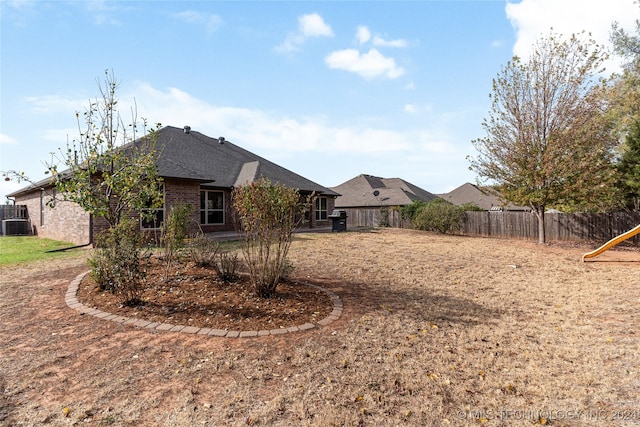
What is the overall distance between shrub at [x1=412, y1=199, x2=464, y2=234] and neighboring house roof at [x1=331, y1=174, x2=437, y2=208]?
387 inches

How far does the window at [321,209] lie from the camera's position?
22.4 meters

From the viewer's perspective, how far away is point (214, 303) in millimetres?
4715

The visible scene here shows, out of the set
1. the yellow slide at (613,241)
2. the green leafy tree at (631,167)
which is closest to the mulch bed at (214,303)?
the yellow slide at (613,241)

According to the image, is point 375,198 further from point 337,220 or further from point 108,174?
point 108,174

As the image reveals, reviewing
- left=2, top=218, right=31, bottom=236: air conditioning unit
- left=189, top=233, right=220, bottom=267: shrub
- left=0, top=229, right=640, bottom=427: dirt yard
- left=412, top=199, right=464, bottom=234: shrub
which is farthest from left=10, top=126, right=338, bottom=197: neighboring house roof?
left=0, top=229, right=640, bottom=427: dirt yard

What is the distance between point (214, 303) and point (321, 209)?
59.9ft

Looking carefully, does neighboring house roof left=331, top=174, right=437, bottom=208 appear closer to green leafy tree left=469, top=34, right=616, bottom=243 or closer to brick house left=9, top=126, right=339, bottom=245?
brick house left=9, top=126, right=339, bottom=245

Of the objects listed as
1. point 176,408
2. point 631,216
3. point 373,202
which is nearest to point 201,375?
point 176,408

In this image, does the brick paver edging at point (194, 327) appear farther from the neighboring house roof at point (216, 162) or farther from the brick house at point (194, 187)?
the neighboring house roof at point (216, 162)

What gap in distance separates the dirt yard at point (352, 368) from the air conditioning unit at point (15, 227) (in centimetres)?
1680

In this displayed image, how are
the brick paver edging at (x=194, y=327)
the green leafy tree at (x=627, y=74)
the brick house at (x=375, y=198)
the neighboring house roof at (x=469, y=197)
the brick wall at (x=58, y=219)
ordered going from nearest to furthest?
the brick paver edging at (x=194, y=327), the brick wall at (x=58, y=219), the green leafy tree at (x=627, y=74), the brick house at (x=375, y=198), the neighboring house roof at (x=469, y=197)

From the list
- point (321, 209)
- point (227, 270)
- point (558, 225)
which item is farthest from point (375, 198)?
point (227, 270)

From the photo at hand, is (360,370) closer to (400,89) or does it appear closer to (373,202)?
(400,89)

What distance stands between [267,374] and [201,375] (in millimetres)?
588
